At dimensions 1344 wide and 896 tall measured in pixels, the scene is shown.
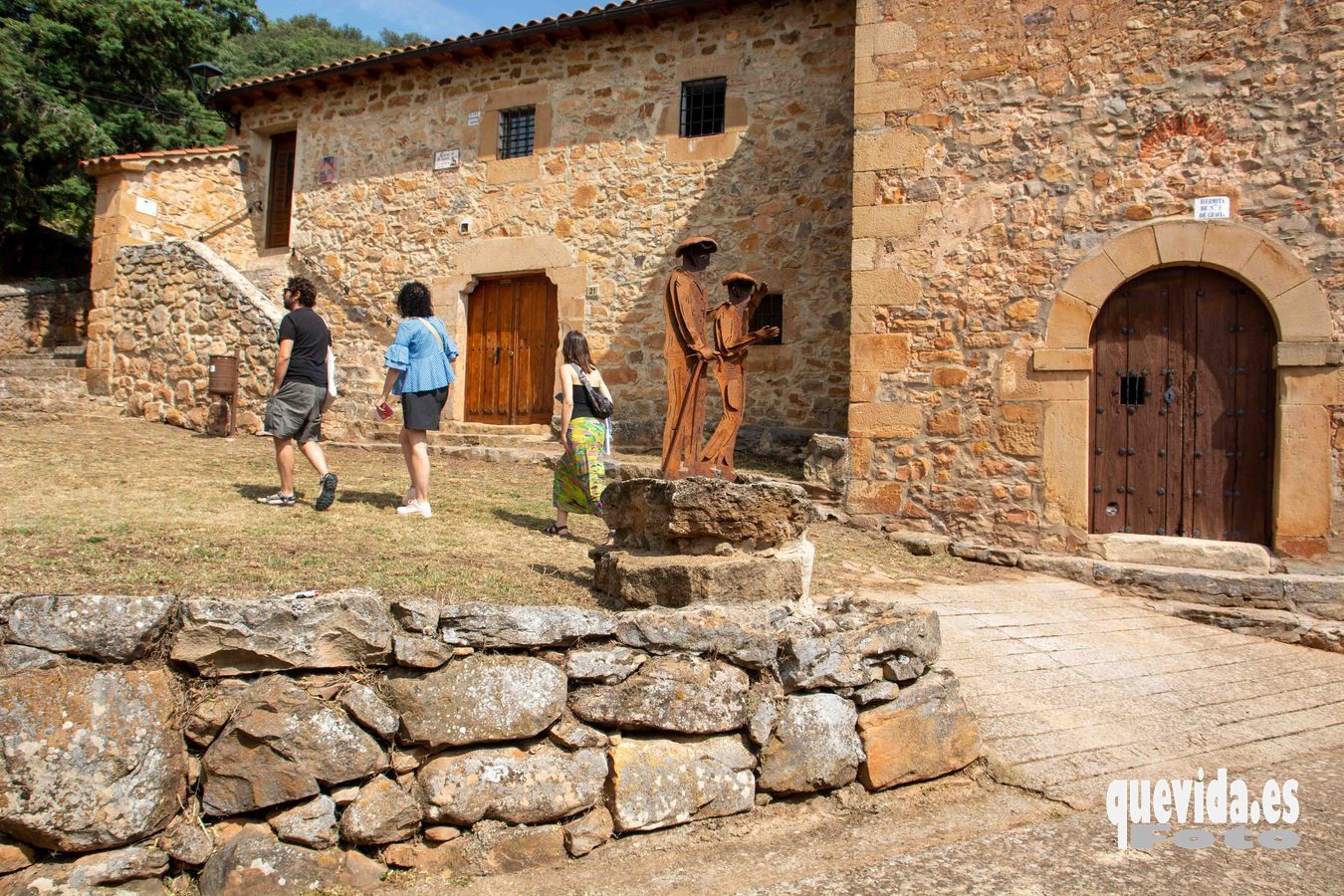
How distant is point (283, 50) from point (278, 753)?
30730 mm

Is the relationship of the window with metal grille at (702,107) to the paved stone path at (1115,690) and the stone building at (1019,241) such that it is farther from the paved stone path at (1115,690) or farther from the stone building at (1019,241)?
the paved stone path at (1115,690)

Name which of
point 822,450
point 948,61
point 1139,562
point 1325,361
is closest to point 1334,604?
point 1139,562

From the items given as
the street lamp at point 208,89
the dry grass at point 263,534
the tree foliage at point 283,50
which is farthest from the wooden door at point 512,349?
the tree foliage at point 283,50

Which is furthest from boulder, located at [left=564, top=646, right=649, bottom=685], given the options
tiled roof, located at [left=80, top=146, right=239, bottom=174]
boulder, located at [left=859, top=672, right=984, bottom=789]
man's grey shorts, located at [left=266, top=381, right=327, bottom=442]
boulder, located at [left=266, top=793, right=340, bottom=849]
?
tiled roof, located at [left=80, top=146, right=239, bottom=174]

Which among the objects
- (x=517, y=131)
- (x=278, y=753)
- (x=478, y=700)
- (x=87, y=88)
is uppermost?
(x=87, y=88)

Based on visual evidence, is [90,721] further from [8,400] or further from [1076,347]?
[8,400]

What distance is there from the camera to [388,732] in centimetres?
288

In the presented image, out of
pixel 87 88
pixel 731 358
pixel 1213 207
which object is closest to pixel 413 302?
pixel 731 358

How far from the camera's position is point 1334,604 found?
6133 mm

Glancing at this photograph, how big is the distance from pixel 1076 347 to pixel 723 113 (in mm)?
5441

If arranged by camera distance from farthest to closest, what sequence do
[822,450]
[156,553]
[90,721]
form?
1. [822,450]
2. [156,553]
3. [90,721]

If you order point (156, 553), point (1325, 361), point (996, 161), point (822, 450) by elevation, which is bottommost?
point (156, 553)

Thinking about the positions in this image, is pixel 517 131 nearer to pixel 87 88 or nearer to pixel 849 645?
Result: pixel 849 645

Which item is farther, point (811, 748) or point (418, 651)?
point (811, 748)
